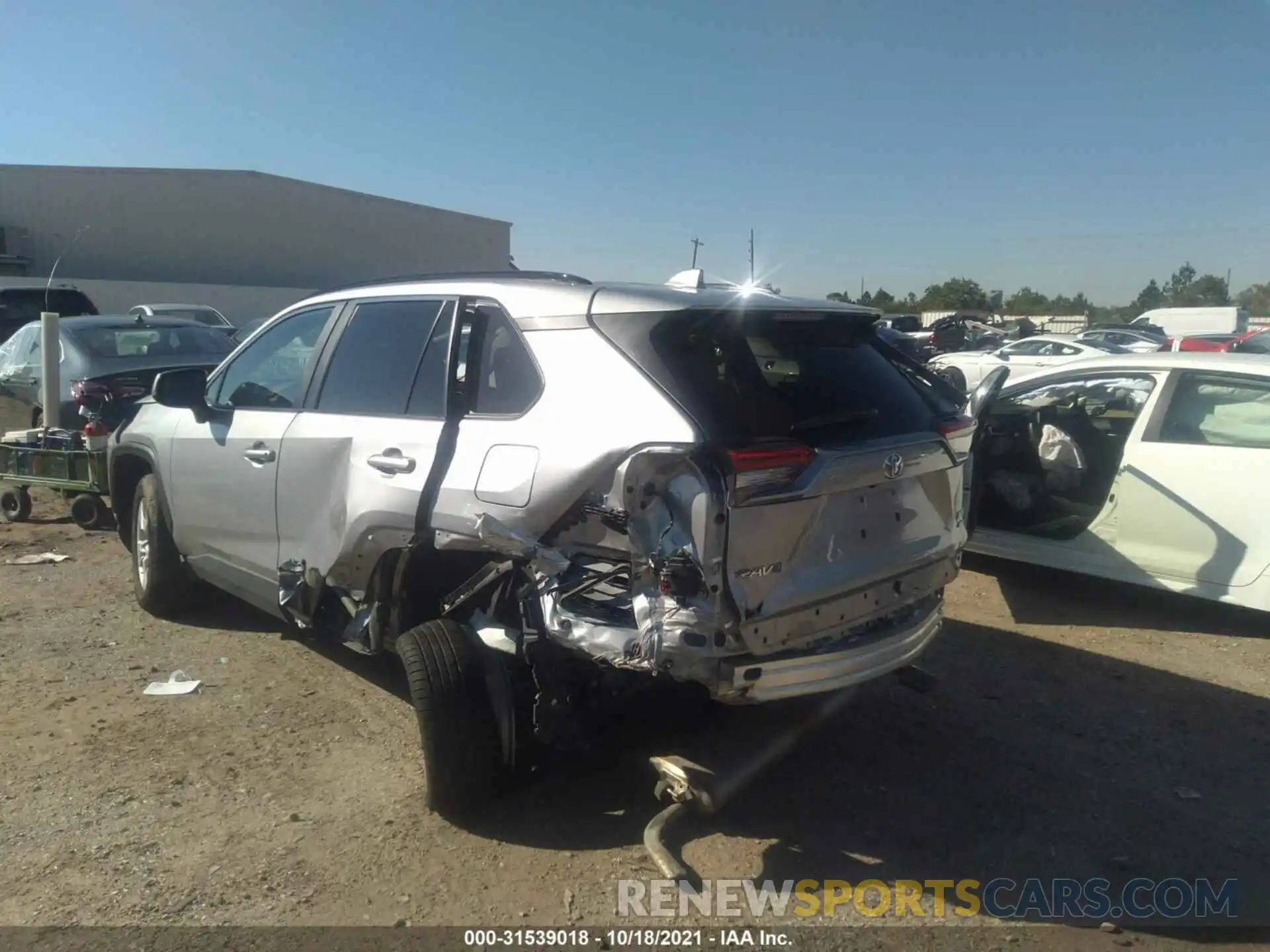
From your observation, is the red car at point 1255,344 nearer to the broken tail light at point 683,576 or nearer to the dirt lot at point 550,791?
the dirt lot at point 550,791

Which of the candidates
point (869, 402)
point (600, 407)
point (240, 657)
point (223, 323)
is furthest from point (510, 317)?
point (223, 323)

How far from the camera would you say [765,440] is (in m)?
2.84

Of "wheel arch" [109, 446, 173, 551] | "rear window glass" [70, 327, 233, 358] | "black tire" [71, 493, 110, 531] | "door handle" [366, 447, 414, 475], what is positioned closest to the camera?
"door handle" [366, 447, 414, 475]

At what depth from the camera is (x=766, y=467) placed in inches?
109

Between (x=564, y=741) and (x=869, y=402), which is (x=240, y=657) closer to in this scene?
(x=564, y=741)

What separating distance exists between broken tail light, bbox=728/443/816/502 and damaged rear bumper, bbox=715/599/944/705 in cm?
51

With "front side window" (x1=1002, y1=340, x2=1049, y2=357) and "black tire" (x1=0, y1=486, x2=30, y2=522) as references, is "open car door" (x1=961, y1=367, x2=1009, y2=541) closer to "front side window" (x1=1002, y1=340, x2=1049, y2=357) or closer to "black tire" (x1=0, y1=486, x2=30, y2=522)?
"black tire" (x1=0, y1=486, x2=30, y2=522)

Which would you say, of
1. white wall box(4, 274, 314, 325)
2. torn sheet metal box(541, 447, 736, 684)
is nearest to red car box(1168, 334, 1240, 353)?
torn sheet metal box(541, 447, 736, 684)

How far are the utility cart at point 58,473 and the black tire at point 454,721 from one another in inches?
202

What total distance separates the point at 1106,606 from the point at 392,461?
15.1 feet

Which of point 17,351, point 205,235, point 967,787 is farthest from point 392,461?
point 205,235

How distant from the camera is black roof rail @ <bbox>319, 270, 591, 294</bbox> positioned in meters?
3.58

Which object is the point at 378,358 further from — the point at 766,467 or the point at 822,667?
the point at 822,667

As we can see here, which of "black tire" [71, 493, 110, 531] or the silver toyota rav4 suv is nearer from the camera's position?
the silver toyota rav4 suv
